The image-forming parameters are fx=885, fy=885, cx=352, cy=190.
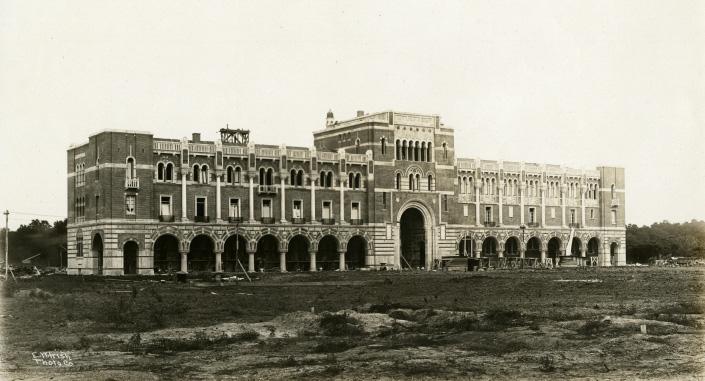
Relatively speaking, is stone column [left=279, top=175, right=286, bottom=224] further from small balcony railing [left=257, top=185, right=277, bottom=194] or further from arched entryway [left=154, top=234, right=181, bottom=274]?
arched entryway [left=154, top=234, right=181, bottom=274]

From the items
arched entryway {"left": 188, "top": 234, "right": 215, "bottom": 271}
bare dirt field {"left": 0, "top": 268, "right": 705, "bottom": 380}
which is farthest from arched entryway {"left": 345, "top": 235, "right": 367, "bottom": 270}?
bare dirt field {"left": 0, "top": 268, "right": 705, "bottom": 380}

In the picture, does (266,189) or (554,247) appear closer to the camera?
(266,189)

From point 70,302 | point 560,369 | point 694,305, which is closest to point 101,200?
point 70,302

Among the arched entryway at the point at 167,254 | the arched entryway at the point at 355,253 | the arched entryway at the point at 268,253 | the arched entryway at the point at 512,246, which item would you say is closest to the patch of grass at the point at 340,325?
the arched entryway at the point at 167,254

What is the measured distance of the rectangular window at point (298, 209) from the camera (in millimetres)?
81812

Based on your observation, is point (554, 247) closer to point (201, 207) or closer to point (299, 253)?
point (299, 253)

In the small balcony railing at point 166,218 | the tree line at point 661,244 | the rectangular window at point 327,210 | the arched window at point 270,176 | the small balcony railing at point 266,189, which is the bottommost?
the tree line at point 661,244

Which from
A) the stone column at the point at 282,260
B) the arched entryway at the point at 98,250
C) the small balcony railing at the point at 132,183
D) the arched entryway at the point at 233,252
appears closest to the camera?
the small balcony railing at the point at 132,183

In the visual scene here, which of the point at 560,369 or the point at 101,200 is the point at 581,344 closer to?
the point at 560,369

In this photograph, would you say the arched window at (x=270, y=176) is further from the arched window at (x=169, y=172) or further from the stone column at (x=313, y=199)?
the arched window at (x=169, y=172)

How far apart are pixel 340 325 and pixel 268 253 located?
180 ft

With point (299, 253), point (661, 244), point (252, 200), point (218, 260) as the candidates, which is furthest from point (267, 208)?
point (661, 244)

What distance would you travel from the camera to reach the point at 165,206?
74.3m

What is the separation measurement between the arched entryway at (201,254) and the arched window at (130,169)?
8.27 metres
